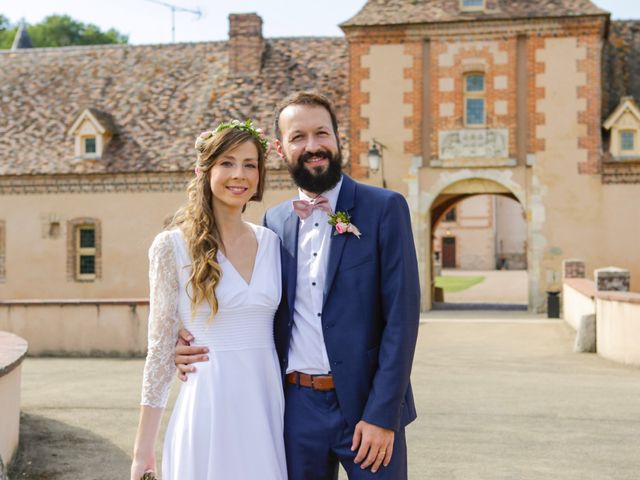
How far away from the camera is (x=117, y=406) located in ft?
30.5

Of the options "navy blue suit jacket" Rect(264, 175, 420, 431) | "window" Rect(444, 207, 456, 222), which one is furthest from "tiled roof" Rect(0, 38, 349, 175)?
"window" Rect(444, 207, 456, 222)

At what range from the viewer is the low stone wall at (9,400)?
21.3 ft

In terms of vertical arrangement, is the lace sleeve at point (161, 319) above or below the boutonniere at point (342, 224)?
below

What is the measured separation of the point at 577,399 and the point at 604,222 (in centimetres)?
1219

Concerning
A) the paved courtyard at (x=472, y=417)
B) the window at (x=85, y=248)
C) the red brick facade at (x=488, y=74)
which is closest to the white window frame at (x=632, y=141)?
the red brick facade at (x=488, y=74)

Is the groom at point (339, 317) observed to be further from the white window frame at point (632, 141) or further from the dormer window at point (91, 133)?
the dormer window at point (91, 133)

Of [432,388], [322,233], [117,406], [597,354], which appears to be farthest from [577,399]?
[322,233]

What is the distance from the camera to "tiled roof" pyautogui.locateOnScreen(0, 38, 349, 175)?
917 inches

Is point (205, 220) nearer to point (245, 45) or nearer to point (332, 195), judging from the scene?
point (332, 195)

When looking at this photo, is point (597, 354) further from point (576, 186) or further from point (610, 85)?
point (610, 85)

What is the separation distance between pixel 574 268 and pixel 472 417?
12.3m

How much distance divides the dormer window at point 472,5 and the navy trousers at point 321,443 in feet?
63.4

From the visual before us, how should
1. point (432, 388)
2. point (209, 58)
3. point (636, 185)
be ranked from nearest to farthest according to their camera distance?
point (432, 388) → point (636, 185) → point (209, 58)

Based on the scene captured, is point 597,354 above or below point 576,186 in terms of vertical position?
below
